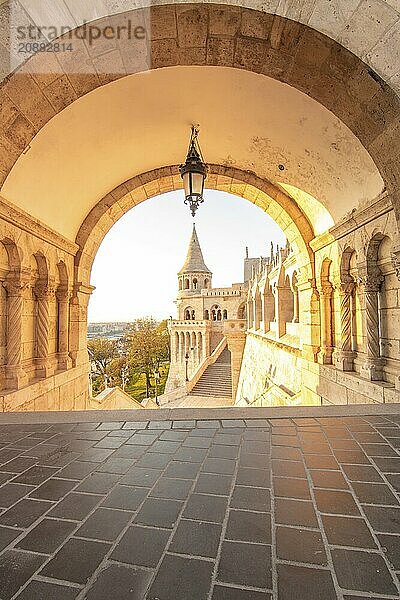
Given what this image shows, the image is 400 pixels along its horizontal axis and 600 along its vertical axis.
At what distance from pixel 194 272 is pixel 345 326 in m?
39.9

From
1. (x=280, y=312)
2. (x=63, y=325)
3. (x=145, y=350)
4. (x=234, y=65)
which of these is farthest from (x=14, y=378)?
(x=145, y=350)

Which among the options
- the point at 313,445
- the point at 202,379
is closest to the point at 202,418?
the point at 313,445

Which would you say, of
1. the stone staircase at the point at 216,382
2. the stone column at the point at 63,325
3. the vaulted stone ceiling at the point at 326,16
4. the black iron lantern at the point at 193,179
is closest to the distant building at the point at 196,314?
the stone staircase at the point at 216,382

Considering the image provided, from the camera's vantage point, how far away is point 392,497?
5.84ft

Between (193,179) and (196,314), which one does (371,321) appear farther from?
(196,314)

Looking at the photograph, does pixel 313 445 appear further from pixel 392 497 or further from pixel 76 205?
pixel 76 205

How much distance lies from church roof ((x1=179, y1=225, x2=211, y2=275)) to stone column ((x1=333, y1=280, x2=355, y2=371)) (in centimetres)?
3986

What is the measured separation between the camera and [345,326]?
5.81 m

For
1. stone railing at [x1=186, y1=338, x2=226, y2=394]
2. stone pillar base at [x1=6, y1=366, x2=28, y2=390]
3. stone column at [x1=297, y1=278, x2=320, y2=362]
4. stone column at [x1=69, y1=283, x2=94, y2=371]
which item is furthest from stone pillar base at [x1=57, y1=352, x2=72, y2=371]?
stone railing at [x1=186, y1=338, x2=226, y2=394]

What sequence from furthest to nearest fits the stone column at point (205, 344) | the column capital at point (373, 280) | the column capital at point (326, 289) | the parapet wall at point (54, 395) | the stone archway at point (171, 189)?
the stone column at point (205, 344), the stone archway at point (171, 189), the column capital at point (326, 289), the column capital at point (373, 280), the parapet wall at point (54, 395)

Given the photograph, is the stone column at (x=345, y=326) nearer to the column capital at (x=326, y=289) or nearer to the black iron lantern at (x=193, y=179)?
the column capital at (x=326, y=289)

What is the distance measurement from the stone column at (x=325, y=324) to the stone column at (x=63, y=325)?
460 cm

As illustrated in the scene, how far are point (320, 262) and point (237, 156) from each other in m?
2.45

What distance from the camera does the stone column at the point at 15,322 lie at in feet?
15.8
